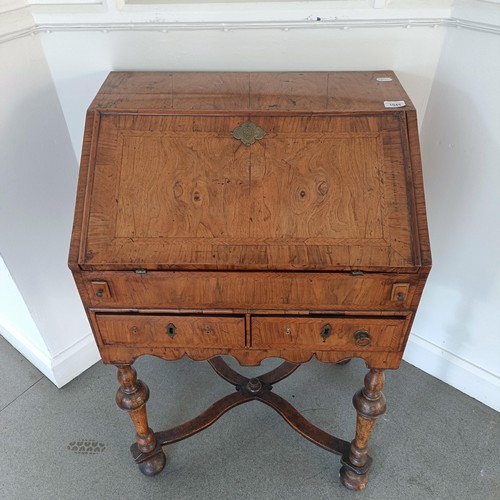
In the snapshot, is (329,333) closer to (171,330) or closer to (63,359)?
(171,330)

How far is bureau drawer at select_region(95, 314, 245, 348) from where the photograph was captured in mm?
1265

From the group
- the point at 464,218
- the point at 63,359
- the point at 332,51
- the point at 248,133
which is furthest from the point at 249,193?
the point at 63,359

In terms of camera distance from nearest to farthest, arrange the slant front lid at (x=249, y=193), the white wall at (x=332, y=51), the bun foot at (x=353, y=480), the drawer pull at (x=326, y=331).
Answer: the slant front lid at (x=249, y=193) < the drawer pull at (x=326, y=331) < the white wall at (x=332, y=51) < the bun foot at (x=353, y=480)

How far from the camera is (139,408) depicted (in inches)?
59.8

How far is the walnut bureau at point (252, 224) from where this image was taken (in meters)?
1.15

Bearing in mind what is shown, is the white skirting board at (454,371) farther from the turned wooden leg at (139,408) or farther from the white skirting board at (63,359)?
the white skirting board at (63,359)

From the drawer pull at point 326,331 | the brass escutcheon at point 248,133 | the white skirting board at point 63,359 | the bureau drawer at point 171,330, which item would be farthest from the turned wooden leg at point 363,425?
the white skirting board at point 63,359

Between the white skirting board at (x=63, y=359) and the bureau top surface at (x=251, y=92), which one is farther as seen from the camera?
the white skirting board at (x=63, y=359)

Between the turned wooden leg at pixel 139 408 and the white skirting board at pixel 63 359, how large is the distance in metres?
0.57

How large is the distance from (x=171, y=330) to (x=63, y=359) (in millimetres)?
972

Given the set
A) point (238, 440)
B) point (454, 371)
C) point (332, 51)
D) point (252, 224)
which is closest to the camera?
point (252, 224)

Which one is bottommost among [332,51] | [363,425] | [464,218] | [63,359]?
[63,359]

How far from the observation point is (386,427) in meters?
1.88

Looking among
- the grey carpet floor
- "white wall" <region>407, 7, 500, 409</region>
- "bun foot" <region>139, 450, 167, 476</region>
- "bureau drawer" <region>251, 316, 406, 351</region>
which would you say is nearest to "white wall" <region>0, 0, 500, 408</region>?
"white wall" <region>407, 7, 500, 409</region>
